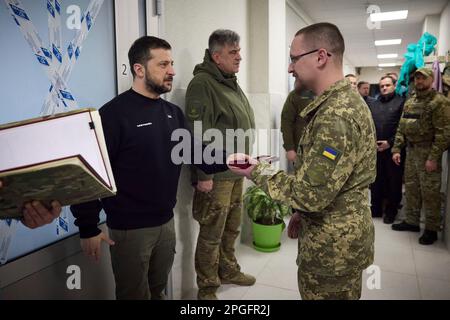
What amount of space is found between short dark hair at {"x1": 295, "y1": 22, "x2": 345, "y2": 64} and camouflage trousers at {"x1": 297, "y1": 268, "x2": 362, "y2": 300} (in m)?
0.83

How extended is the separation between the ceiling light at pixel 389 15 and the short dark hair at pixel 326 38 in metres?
5.36

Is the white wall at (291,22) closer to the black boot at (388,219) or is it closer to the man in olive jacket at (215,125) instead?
the black boot at (388,219)

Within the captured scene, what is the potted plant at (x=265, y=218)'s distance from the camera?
9.43 feet

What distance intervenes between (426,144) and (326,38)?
7.94 ft

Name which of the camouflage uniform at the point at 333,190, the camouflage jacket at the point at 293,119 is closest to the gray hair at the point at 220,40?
the camouflage uniform at the point at 333,190

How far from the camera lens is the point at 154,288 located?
1.67m

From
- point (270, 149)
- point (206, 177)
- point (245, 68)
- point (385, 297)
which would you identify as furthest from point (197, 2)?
point (385, 297)

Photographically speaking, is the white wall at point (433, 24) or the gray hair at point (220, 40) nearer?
the gray hair at point (220, 40)

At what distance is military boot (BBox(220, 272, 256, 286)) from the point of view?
2.38m

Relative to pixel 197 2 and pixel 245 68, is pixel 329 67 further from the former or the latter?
pixel 245 68

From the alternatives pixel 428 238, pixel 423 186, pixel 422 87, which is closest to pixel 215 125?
pixel 422 87

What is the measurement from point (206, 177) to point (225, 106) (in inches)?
18.3

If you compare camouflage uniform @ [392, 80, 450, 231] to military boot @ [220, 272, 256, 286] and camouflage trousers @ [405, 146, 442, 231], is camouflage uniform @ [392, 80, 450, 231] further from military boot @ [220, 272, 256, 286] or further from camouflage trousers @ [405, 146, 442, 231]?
military boot @ [220, 272, 256, 286]

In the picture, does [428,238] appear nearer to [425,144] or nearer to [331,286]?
[425,144]
